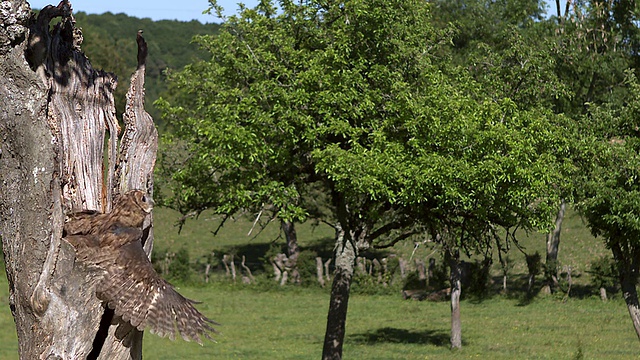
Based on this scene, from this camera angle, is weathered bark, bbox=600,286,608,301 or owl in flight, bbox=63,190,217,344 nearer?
owl in flight, bbox=63,190,217,344

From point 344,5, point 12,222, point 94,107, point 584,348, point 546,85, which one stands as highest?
point 344,5

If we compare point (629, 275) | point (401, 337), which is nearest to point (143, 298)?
point (629, 275)

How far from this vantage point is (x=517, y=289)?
→ 41406 mm

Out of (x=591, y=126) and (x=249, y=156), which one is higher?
(x=591, y=126)

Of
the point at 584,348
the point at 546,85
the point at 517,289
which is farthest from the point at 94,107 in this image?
the point at 517,289

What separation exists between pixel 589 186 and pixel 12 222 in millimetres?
14704

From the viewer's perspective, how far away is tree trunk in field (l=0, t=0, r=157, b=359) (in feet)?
21.5

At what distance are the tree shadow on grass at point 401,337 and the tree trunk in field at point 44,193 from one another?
926 inches

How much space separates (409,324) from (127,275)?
2826 cm

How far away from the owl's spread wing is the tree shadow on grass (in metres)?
23.1

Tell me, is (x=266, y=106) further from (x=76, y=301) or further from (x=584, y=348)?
(x=584, y=348)

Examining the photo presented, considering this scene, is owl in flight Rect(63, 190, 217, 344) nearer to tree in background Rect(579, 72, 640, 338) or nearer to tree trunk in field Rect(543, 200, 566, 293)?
tree in background Rect(579, 72, 640, 338)

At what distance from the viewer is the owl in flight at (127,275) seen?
21.8ft

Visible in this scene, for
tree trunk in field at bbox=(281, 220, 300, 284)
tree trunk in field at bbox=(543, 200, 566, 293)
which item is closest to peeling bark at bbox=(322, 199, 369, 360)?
tree trunk in field at bbox=(543, 200, 566, 293)
